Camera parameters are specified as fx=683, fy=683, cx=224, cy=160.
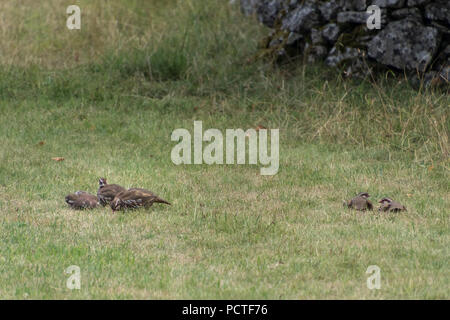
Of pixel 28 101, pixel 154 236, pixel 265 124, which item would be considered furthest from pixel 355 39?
pixel 154 236

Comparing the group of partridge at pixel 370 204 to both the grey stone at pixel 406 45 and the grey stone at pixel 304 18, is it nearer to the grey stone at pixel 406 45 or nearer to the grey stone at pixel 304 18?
the grey stone at pixel 406 45

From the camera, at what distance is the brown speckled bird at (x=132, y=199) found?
7426 mm

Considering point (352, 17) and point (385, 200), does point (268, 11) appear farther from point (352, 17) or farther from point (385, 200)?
point (385, 200)

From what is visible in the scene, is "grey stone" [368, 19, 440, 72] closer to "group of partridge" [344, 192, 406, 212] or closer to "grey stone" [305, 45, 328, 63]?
"grey stone" [305, 45, 328, 63]

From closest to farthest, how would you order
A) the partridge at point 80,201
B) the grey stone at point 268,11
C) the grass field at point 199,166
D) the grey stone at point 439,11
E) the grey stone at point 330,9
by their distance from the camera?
the grass field at point 199,166 → the partridge at point 80,201 → the grey stone at point 439,11 → the grey stone at point 330,9 → the grey stone at point 268,11

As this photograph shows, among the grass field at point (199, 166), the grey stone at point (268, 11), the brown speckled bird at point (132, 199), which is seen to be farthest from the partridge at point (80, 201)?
the grey stone at point (268, 11)

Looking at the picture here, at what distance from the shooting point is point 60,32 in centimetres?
1557

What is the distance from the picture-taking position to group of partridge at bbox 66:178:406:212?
744 cm

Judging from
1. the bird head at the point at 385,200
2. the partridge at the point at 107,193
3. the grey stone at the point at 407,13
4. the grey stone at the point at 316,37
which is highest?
the grey stone at the point at 407,13

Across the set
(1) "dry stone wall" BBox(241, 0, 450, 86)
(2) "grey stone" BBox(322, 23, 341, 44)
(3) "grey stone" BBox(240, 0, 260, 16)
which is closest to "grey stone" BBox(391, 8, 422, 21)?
(1) "dry stone wall" BBox(241, 0, 450, 86)

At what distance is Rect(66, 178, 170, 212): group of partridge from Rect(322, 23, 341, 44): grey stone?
6522 millimetres

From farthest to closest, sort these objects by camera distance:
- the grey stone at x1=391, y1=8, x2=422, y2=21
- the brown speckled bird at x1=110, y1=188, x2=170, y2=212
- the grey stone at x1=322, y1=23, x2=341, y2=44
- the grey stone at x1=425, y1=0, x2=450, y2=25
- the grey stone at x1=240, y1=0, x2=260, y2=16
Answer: the grey stone at x1=240, y1=0, x2=260, y2=16
the grey stone at x1=322, y1=23, x2=341, y2=44
the grey stone at x1=391, y1=8, x2=422, y2=21
the grey stone at x1=425, y1=0, x2=450, y2=25
the brown speckled bird at x1=110, y1=188, x2=170, y2=212

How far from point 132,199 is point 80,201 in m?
0.61

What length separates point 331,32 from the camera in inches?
505
